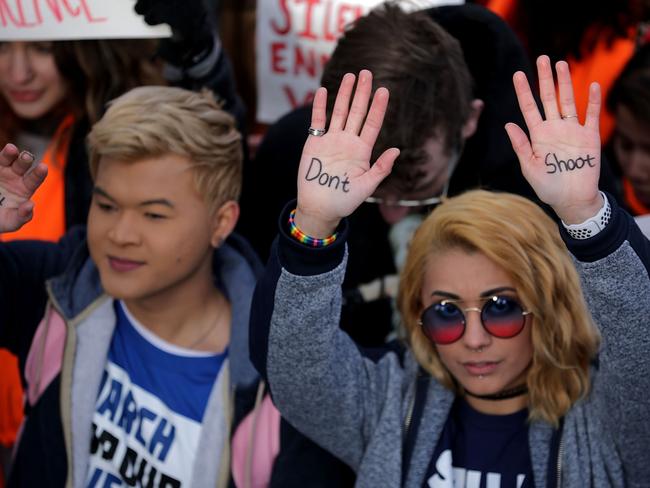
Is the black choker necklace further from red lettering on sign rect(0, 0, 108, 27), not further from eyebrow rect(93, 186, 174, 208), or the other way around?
red lettering on sign rect(0, 0, 108, 27)

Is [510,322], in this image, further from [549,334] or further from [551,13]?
[551,13]

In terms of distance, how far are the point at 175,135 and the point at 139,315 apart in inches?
18.1

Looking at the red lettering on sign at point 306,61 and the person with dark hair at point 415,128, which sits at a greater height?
the person with dark hair at point 415,128

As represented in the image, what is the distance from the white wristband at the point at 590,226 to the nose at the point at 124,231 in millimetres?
1081

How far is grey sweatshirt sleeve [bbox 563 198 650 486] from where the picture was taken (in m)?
1.96

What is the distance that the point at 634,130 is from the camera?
354 cm

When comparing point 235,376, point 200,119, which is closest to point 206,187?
point 200,119

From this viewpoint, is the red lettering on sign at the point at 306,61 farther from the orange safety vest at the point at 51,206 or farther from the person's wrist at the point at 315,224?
the person's wrist at the point at 315,224

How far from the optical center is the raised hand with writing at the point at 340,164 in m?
2.05

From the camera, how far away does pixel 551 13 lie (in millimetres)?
3719

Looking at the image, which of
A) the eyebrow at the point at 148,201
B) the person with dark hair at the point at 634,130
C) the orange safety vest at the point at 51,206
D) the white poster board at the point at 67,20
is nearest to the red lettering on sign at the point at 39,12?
the white poster board at the point at 67,20

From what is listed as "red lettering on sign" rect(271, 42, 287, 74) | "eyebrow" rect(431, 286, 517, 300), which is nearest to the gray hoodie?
"eyebrow" rect(431, 286, 517, 300)

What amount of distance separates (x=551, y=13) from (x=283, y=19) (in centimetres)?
91

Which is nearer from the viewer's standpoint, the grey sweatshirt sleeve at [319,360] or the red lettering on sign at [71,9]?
the grey sweatshirt sleeve at [319,360]
